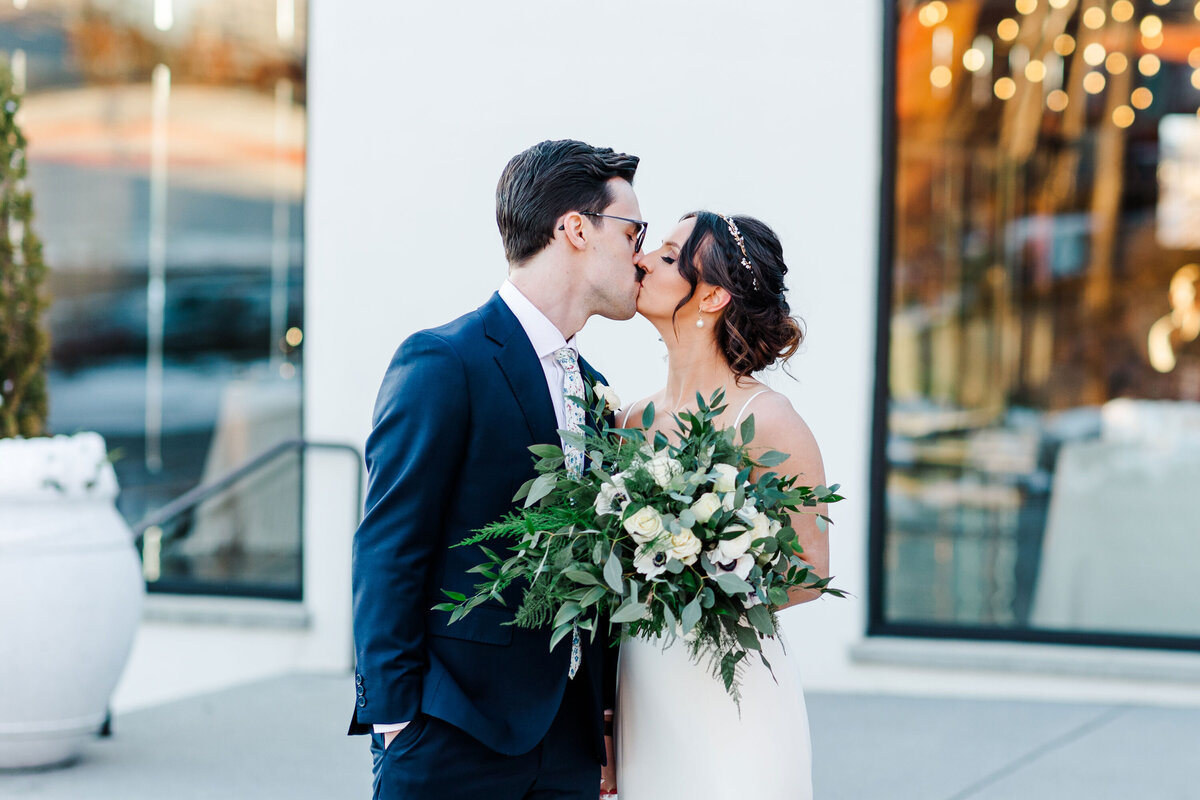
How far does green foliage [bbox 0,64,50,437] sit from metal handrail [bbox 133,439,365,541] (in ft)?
2.81

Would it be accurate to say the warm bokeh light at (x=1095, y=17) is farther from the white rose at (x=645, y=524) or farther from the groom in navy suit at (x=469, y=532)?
the white rose at (x=645, y=524)

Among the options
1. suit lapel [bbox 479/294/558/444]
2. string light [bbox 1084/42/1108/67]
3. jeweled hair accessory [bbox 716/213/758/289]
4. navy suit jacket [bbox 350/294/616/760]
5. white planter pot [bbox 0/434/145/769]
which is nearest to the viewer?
navy suit jacket [bbox 350/294/616/760]

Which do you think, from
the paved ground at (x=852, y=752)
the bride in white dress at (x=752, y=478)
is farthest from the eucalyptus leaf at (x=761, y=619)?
the paved ground at (x=852, y=752)

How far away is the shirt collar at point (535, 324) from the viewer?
2.35 metres

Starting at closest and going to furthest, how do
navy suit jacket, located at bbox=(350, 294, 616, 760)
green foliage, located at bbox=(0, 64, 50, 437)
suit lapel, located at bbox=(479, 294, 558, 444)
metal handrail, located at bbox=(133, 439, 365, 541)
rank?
navy suit jacket, located at bbox=(350, 294, 616, 760)
suit lapel, located at bbox=(479, 294, 558, 444)
green foliage, located at bbox=(0, 64, 50, 437)
metal handrail, located at bbox=(133, 439, 365, 541)

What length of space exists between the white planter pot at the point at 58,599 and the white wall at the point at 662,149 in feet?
5.62

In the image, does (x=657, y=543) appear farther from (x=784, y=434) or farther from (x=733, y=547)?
(x=784, y=434)

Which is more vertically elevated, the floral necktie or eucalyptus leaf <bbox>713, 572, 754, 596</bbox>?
the floral necktie

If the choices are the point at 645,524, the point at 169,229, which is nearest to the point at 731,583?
the point at 645,524

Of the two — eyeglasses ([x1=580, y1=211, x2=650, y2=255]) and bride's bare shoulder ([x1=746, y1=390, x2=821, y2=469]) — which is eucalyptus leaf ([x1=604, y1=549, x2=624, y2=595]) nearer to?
bride's bare shoulder ([x1=746, y1=390, x2=821, y2=469])

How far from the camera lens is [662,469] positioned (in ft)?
6.73

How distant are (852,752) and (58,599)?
300 cm

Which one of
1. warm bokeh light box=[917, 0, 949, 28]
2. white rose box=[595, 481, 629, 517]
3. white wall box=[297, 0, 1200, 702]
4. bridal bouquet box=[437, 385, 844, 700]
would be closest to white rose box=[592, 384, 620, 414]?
bridal bouquet box=[437, 385, 844, 700]

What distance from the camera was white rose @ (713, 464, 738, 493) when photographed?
6.70 ft
